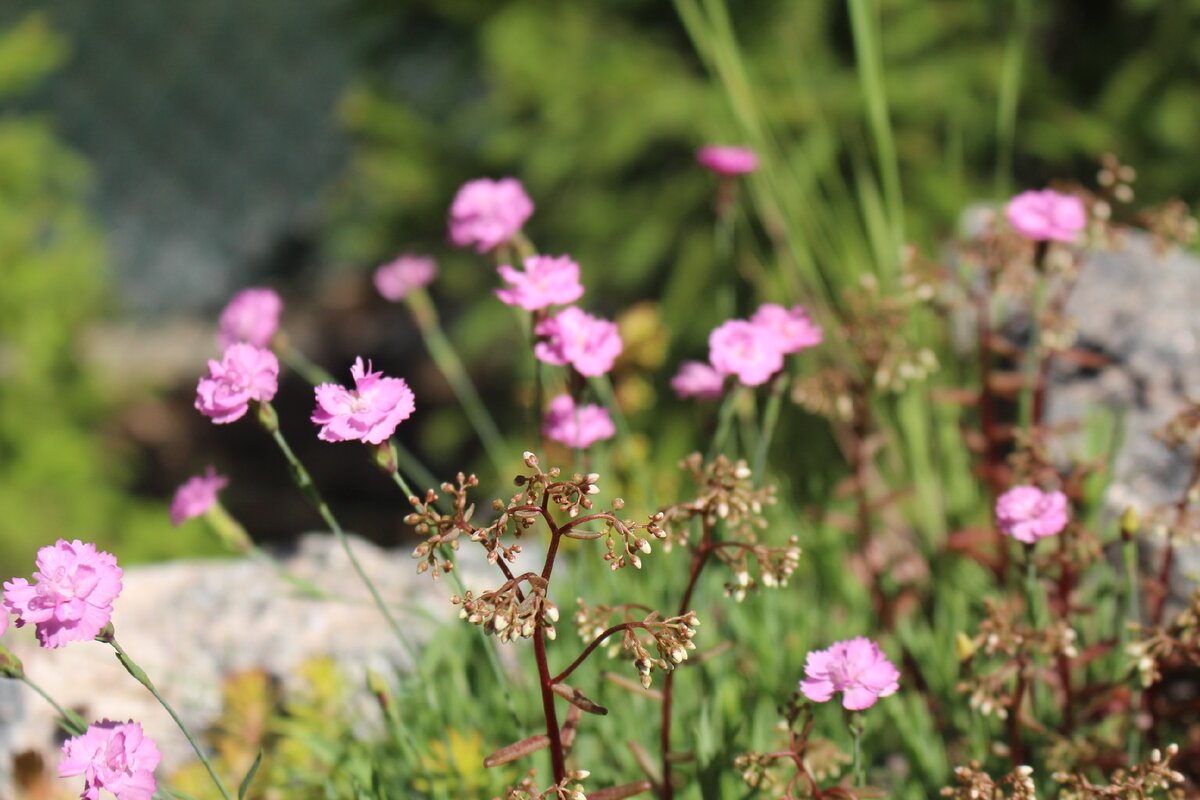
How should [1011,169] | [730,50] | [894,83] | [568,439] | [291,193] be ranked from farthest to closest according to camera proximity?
[291,193]
[1011,169]
[894,83]
[730,50]
[568,439]

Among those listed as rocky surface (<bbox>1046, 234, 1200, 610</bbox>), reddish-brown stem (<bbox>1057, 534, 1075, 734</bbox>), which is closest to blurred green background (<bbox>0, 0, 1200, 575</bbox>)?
rocky surface (<bbox>1046, 234, 1200, 610</bbox>)

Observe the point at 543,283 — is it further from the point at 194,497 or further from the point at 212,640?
the point at 212,640

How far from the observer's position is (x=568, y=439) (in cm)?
127

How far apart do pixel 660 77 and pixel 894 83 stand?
0.56 m

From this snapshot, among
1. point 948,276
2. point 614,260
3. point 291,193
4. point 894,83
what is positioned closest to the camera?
point 948,276

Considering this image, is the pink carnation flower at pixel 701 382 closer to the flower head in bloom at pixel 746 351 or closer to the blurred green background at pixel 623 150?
the flower head in bloom at pixel 746 351

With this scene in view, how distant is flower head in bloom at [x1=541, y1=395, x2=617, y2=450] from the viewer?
4.14ft

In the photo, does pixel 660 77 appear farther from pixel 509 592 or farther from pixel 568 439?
pixel 509 592

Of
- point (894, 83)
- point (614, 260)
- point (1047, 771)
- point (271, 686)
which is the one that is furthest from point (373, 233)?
point (1047, 771)

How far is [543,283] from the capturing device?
115 centimetres

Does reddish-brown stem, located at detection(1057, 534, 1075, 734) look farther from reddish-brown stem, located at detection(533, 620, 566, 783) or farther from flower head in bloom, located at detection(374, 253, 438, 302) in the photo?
flower head in bloom, located at detection(374, 253, 438, 302)

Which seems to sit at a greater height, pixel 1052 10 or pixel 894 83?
pixel 1052 10

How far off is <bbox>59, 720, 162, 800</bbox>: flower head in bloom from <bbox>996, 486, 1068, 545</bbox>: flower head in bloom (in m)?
0.81

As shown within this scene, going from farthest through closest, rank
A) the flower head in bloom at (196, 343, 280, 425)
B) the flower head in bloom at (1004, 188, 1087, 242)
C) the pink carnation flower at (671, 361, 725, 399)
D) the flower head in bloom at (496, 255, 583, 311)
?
1. the pink carnation flower at (671, 361, 725, 399)
2. the flower head in bloom at (1004, 188, 1087, 242)
3. the flower head in bloom at (496, 255, 583, 311)
4. the flower head in bloom at (196, 343, 280, 425)
